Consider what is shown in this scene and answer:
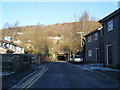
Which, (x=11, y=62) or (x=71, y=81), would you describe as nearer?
(x=71, y=81)

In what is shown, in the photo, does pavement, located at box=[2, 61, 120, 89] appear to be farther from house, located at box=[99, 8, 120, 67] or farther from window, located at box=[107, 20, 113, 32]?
window, located at box=[107, 20, 113, 32]

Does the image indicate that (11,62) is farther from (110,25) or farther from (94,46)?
(94,46)

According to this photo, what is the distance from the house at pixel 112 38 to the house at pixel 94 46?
1054 cm

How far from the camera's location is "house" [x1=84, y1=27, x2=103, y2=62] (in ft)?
107

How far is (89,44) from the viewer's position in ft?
125

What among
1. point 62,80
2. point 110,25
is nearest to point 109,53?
point 110,25

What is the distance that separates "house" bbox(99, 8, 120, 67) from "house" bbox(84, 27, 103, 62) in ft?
34.6

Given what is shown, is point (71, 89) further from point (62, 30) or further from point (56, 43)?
point (62, 30)

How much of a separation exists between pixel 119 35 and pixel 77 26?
30948mm

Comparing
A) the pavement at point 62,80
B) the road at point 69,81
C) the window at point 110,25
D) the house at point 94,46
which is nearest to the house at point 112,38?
the window at point 110,25

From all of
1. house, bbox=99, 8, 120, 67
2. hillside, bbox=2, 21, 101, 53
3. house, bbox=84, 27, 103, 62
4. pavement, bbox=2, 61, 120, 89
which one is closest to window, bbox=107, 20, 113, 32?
house, bbox=99, 8, 120, 67

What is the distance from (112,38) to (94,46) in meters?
15.2

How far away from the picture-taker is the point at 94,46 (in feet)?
115

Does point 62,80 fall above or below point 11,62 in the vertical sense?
below
